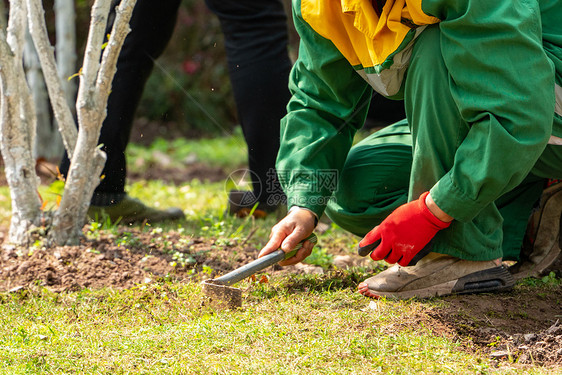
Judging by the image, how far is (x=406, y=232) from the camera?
1798 millimetres

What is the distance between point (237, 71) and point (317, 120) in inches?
36.7

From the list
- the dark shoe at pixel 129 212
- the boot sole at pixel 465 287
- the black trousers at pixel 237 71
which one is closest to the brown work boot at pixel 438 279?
the boot sole at pixel 465 287

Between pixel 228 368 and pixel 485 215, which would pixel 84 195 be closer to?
pixel 228 368

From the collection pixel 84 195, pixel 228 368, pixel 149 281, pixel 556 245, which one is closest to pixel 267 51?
pixel 84 195

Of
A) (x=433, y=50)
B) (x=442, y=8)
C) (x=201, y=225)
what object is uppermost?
(x=442, y=8)

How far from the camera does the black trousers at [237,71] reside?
279 cm

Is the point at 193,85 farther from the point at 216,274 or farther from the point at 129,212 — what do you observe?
the point at 216,274

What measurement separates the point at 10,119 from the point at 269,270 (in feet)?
3.58

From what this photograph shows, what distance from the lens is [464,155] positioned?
170 centimetres

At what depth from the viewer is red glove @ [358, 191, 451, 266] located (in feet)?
5.82

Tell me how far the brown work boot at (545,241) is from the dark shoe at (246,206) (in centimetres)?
119

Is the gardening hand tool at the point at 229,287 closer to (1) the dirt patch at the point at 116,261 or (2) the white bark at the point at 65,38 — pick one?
(1) the dirt patch at the point at 116,261

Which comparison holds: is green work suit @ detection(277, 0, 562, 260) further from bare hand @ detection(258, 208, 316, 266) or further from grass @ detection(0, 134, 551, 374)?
grass @ detection(0, 134, 551, 374)

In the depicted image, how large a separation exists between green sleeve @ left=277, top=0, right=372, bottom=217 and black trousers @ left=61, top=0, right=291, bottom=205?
0.70 meters
